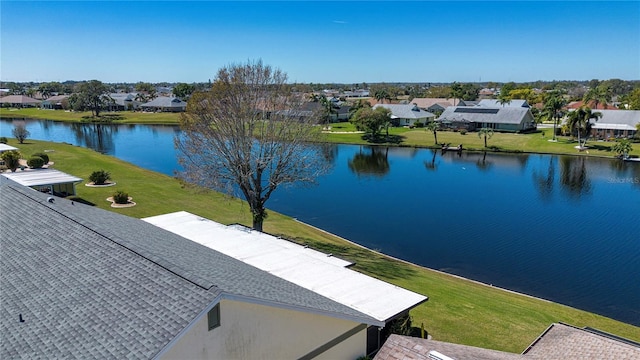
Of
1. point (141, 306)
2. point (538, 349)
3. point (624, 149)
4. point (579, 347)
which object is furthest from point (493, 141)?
point (141, 306)

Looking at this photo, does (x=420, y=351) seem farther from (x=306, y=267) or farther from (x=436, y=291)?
(x=436, y=291)

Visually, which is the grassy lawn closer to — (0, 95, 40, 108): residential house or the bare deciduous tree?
the bare deciduous tree

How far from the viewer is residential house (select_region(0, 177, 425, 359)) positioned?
8.95 meters

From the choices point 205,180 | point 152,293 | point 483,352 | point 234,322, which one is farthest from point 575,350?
point 205,180

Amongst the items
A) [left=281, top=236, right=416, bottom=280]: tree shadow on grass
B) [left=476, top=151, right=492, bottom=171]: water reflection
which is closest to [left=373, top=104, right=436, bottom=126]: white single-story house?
[left=476, top=151, right=492, bottom=171]: water reflection

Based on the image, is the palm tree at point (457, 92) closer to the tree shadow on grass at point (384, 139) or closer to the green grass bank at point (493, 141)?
the green grass bank at point (493, 141)

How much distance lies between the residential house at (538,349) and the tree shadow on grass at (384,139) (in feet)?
226

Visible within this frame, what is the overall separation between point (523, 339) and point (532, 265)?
41.2 ft

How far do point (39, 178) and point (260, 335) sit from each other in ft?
120

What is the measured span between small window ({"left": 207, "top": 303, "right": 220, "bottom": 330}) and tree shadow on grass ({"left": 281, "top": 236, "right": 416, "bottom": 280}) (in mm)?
14882

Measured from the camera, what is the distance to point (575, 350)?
14.5 metres

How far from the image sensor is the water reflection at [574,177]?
4869 centimetres

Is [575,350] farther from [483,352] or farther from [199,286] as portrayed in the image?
[199,286]

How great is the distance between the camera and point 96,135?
305 feet
